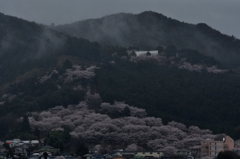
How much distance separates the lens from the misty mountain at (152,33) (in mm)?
95875

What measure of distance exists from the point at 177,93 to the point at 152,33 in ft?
113

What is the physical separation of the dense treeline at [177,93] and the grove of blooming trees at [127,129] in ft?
4.96

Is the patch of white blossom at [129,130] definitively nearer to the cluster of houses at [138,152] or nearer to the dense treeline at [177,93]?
the dense treeline at [177,93]

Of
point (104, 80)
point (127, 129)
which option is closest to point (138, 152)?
point (127, 129)

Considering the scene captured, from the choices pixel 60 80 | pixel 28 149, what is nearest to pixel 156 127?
pixel 28 149

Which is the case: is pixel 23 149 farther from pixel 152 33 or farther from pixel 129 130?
pixel 152 33

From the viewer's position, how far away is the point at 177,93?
6706 cm

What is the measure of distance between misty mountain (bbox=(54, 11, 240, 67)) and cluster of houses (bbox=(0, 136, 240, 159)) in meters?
41.5

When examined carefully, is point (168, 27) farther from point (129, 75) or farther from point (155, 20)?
point (129, 75)

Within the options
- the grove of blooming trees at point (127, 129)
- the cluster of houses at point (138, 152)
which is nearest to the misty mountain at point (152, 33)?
the grove of blooming trees at point (127, 129)

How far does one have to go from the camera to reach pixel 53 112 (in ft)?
205

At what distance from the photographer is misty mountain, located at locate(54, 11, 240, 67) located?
95.9 m

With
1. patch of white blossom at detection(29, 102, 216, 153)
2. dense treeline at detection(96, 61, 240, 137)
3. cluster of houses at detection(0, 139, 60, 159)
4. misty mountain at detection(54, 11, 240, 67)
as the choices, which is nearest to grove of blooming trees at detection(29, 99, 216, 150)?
patch of white blossom at detection(29, 102, 216, 153)

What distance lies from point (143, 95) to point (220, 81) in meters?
9.39
